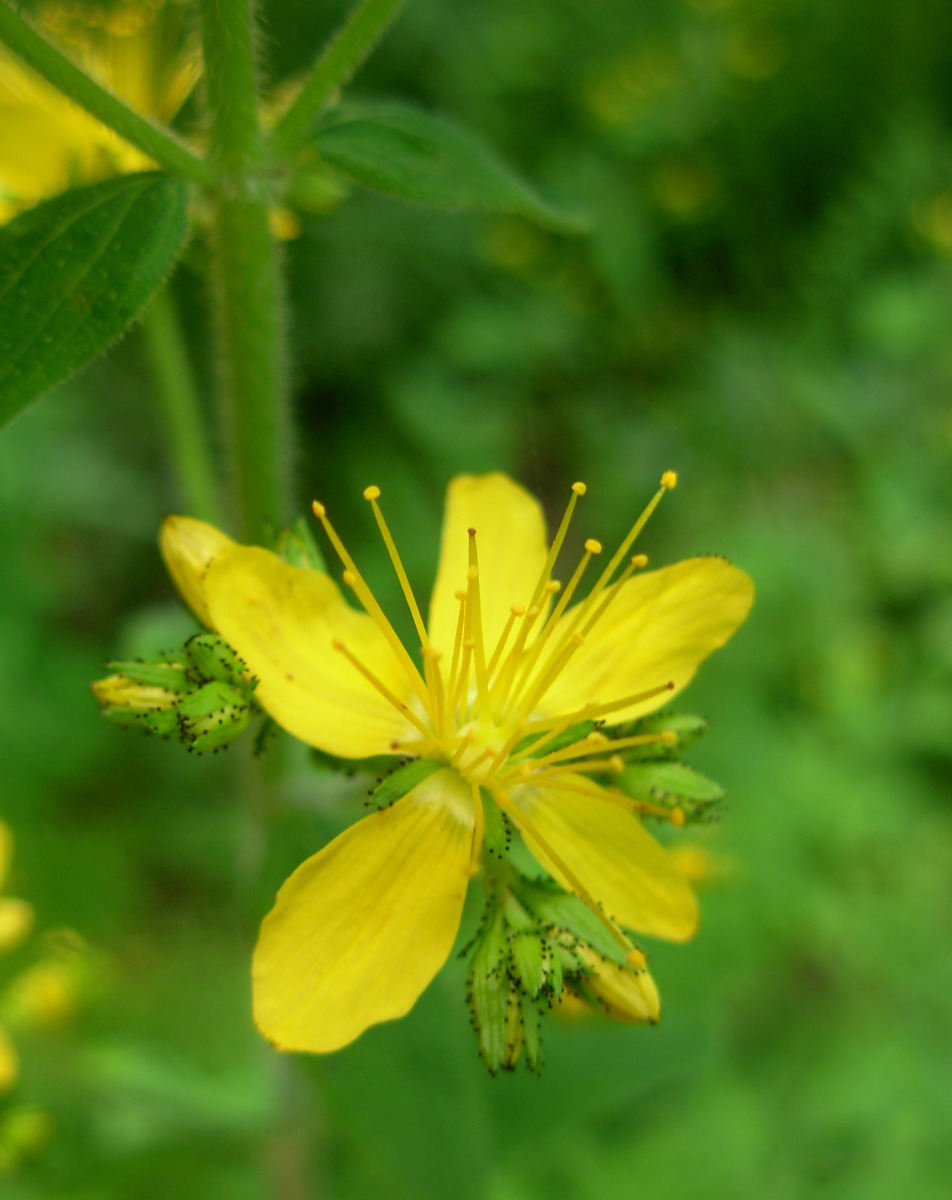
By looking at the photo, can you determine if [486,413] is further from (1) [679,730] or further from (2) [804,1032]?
(1) [679,730]

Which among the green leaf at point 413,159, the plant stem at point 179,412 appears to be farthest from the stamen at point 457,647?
the plant stem at point 179,412

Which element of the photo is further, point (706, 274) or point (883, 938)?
point (706, 274)

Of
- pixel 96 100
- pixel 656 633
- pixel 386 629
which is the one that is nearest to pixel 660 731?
pixel 656 633

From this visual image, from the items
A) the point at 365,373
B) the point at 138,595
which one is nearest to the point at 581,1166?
the point at 138,595

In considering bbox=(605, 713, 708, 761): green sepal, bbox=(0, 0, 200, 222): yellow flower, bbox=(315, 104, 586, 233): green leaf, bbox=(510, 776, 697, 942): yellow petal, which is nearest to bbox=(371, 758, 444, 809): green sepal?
bbox=(510, 776, 697, 942): yellow petal

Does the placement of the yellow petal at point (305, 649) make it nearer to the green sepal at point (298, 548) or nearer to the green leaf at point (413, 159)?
the green sepal at point (298, 548)

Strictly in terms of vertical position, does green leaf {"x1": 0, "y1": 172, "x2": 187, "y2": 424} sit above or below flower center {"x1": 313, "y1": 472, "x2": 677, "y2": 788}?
above

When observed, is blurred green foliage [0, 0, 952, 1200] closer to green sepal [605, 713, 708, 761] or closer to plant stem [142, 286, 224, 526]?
plant stem [142, 286, 224, 526]
